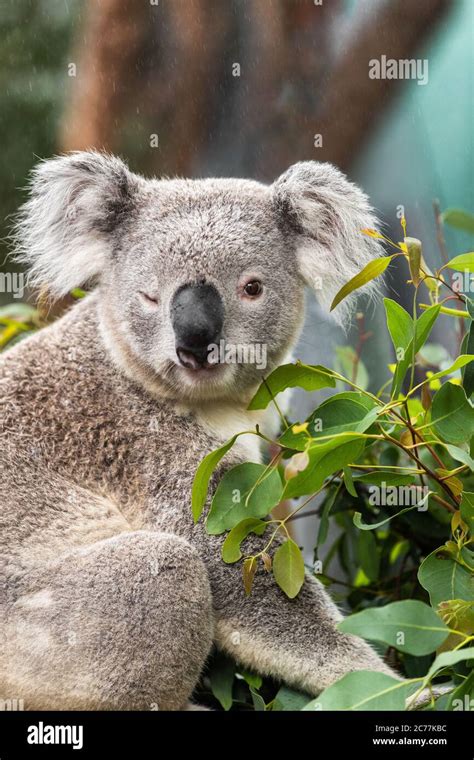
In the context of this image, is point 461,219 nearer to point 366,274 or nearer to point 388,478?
point 366,274

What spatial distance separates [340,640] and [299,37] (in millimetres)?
3279

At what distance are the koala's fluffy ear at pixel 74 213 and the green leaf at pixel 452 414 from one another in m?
1.18

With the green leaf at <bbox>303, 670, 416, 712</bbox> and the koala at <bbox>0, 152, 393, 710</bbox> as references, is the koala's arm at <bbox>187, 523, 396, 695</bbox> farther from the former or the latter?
the green leaf at <bbox>303, 670, 416, 712</bbox>

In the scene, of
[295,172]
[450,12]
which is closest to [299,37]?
[450,12]

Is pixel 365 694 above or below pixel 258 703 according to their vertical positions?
above

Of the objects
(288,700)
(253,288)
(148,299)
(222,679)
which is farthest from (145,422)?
(288,700)

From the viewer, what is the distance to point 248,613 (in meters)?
2.18

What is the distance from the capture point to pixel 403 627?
1.52 meters

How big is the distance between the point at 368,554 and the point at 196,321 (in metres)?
1.14

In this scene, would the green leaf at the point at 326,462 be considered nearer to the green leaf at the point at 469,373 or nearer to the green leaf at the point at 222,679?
the green leaf at the point at 469,373

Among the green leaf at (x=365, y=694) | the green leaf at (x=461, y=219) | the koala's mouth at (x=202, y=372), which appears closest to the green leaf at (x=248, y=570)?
the green leaf at (x=365, y=694)

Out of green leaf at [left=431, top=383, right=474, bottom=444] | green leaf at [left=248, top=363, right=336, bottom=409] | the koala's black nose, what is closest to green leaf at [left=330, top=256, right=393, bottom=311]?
green leaf at [left=248, top=363, right=336, bottom=409]

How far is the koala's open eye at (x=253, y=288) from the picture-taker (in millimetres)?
2327
